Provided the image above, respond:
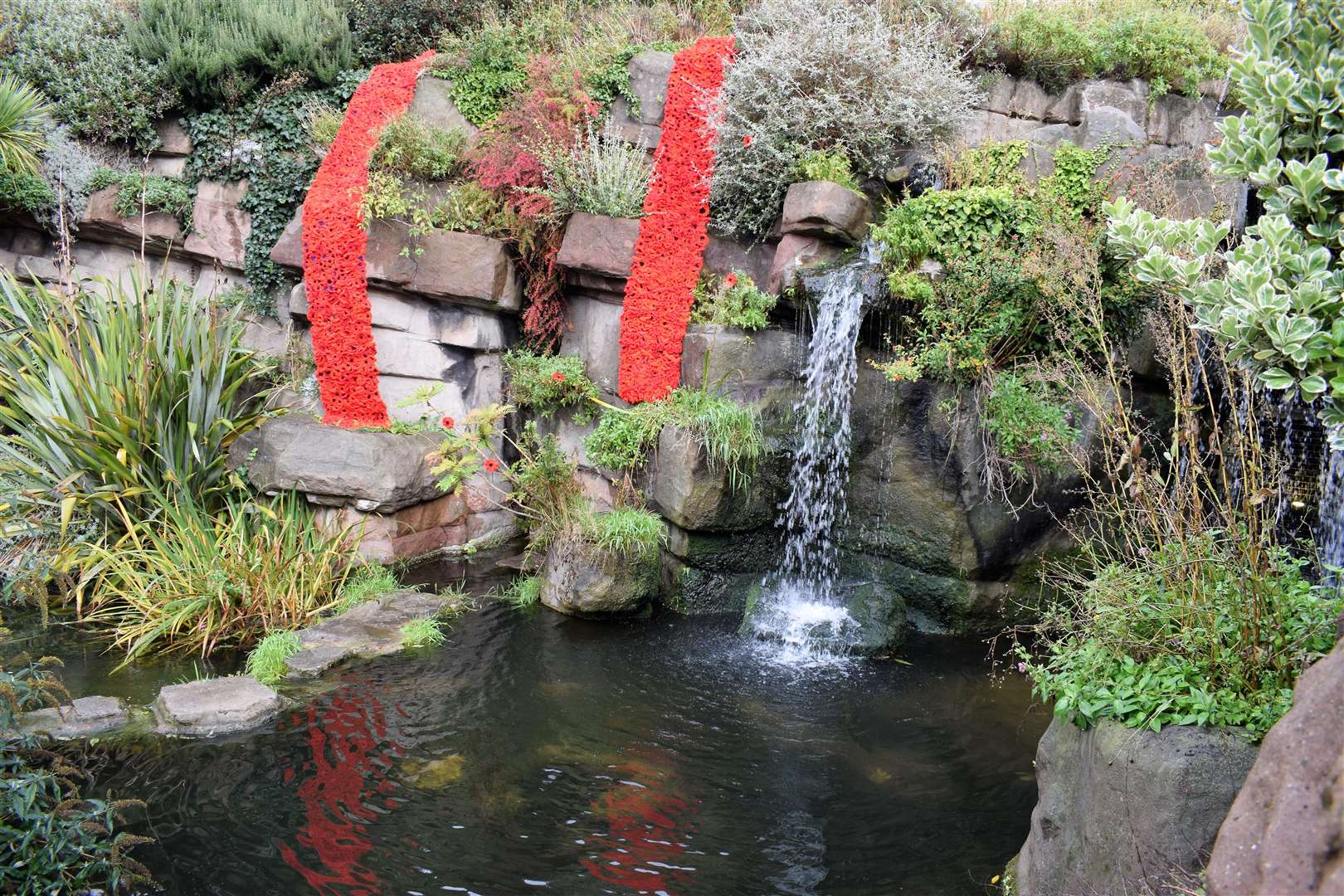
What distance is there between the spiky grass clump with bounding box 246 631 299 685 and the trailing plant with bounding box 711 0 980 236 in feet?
16.0

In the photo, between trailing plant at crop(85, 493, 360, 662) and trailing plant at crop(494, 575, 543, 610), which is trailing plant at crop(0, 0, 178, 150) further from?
trailing plant at crop(494, 575, 543, 610)

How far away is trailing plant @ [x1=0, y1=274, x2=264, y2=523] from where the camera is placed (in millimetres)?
6633

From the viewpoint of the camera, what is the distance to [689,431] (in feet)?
22.5

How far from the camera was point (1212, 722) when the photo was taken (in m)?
2.97

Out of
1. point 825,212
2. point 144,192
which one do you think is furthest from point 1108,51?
point 144,192

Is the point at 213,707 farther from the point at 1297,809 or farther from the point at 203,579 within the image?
the point at 1297,809

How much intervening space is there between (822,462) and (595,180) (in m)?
3.41

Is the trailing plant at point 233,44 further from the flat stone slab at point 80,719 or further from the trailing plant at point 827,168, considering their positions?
the flat stone slab at point 80,719

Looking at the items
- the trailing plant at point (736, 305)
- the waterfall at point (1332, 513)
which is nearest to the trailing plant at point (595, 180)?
the trailing plant at point (736, 305)

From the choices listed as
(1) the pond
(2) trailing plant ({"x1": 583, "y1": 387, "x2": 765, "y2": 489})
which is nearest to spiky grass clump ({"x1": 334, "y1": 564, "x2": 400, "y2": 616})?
(1) the pond

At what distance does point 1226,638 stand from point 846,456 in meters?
3.86

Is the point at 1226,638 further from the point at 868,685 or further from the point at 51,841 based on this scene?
the point at 51,841

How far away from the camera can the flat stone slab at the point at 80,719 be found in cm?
476

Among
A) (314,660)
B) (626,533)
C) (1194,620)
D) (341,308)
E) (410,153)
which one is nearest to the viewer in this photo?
(1194,620)
